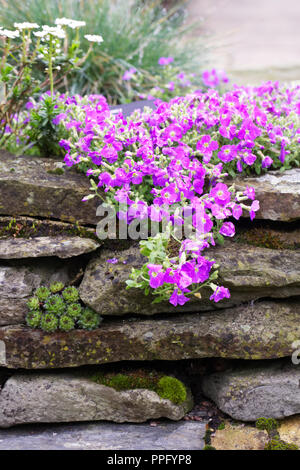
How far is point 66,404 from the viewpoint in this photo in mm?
2688

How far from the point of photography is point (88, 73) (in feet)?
18.0

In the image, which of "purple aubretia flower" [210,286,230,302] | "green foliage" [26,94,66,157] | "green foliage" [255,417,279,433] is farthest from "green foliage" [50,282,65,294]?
"green foliage" [255,417,279,433]

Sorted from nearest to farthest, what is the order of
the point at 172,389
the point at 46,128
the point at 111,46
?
the point at 172,389, the point at 46,128, the point at 111,46

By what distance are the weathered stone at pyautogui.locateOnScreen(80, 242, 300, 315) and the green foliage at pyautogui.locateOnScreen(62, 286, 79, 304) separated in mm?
→ 39

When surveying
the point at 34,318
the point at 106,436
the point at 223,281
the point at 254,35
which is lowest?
the point at 106,436

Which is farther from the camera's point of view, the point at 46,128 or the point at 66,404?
the point at 46,128

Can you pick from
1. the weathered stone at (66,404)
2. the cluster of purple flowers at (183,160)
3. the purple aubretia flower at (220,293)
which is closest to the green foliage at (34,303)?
the weathered stone at (66,404)

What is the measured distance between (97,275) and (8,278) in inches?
20.0

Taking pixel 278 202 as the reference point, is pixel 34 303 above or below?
below

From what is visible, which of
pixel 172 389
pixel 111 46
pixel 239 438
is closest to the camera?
pixel 239 438

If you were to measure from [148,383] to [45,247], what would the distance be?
3.10 ft

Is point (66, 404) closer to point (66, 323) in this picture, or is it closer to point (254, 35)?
point (66, 323)

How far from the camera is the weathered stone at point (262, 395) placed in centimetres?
265

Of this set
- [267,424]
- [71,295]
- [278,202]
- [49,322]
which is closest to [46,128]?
[71,295]
